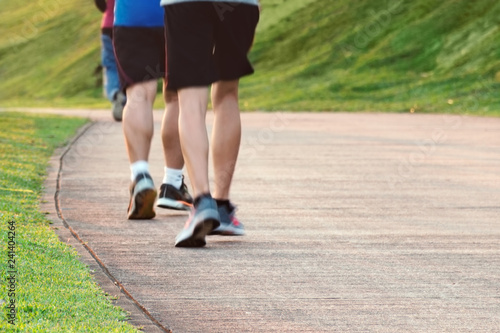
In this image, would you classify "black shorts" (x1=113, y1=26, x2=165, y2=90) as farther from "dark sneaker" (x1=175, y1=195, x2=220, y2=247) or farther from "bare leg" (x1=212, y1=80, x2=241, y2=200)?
"dark sneaker" (x1=175, y1=195, x2=220, y2=247)

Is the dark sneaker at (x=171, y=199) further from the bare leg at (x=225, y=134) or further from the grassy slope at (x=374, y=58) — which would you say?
the grassy slope at (x=374, y=58)

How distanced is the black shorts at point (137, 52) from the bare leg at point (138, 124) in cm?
9

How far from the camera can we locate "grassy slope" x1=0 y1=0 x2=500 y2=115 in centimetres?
2781

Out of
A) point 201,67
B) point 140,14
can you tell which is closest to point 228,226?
point 201,67

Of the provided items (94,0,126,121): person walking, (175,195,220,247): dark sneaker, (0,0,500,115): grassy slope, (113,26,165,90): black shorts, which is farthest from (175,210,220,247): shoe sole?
(0,0,500,115): grassy slope

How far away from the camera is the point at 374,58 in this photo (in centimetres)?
3619

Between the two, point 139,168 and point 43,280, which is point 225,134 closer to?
point 139,168

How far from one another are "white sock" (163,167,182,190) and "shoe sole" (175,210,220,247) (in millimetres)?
1388

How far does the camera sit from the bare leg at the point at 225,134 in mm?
6516

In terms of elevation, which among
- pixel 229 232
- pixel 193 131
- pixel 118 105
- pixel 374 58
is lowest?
pixel 374 58

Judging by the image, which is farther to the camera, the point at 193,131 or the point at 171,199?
the point at 171,199

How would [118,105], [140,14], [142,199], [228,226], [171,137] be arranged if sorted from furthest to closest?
[118,105], [171,137], [140,14], [142,199], [228,226]

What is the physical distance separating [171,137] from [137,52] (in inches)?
22.9

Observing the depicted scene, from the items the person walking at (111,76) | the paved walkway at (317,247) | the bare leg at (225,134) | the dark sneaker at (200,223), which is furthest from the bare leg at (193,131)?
the person walking at (111,76)
